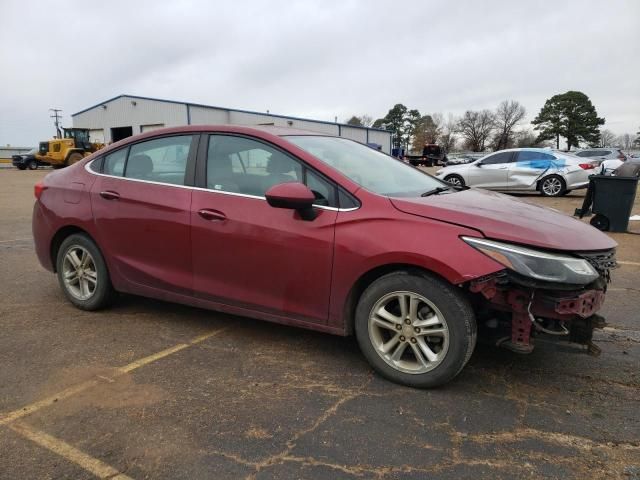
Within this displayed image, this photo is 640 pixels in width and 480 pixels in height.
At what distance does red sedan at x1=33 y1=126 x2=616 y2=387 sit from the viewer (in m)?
2.84

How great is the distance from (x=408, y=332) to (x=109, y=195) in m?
2.68

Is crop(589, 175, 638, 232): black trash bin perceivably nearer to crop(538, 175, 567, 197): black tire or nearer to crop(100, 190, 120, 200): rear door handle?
crop(538, 175, 567, 197): black tire

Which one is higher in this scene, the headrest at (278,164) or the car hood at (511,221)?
the headrest at (278,164)

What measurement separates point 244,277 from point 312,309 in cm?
56

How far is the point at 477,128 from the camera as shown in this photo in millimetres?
92562

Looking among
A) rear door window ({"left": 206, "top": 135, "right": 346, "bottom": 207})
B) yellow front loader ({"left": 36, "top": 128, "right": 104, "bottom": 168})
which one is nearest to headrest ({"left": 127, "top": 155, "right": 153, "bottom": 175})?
rear door window ({"left": 206, "top": 135, "right": 346, "bottom": 207})

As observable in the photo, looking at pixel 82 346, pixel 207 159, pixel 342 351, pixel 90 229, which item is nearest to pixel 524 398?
pixel 342 351

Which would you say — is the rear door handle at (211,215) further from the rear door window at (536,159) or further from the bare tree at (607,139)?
the bare tree at (607,139)

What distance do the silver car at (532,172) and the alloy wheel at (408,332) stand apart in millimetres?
12516

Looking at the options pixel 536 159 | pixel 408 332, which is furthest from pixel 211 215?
pixel 536 159

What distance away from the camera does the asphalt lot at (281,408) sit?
→ 2.37 meters

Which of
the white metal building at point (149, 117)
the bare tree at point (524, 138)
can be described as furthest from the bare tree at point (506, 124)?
the white metal building at point (149, 117)

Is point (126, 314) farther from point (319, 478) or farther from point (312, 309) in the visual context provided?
point (319, 478)

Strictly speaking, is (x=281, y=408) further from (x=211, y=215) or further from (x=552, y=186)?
(x=552, y=186)
